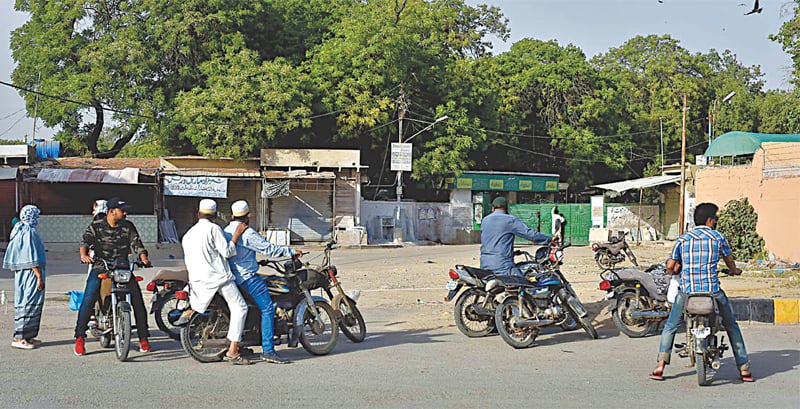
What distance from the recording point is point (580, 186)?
44.6 metres

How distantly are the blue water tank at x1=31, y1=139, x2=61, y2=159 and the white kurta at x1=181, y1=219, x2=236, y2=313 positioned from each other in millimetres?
23749

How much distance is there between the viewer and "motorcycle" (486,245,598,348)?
884cm

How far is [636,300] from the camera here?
31.6 feet

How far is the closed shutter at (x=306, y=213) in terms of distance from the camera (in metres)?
32.5

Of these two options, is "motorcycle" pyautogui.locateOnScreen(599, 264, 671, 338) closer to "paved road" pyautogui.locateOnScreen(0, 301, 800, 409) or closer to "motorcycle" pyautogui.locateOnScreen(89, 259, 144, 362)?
"paved road" pyautogui.locateOnScreen(0, 301, 800, 409)

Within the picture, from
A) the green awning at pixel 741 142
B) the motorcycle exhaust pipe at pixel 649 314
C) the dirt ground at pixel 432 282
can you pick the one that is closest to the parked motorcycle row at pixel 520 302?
the motorcycle exhaust pipe at pixel 649 314

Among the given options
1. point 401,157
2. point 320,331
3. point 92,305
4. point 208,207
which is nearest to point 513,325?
point 320,331

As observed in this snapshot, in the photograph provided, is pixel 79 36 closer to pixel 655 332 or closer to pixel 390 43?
pixel 390 43

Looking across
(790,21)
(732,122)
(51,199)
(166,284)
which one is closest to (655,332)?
(166,284)

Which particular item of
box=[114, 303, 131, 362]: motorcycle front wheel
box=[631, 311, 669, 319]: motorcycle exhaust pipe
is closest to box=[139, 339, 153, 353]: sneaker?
box=[114, 303, 131, 362]: motorcycle front wheel

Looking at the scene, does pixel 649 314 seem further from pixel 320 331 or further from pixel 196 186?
pixel 196 186

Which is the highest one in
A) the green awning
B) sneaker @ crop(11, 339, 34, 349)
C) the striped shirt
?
the green awning

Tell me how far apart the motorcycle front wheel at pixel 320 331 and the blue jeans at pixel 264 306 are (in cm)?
51

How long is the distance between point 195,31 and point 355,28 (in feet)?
23.5
